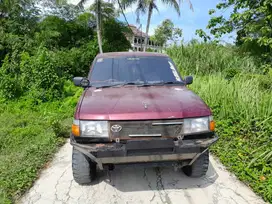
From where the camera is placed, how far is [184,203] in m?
2.51

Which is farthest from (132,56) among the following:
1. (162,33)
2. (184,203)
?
(162,33)

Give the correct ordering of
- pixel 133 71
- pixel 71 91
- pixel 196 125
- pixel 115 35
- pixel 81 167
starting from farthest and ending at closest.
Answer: pixel 115 35 < pixel 71 91 < pixel 133 71 < pixel 81 167 < pixel 196 125

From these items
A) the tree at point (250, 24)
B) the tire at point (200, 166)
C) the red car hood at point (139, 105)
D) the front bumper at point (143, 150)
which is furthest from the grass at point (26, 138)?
the tree at point (250, 24)

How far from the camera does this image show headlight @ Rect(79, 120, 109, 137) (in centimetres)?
227

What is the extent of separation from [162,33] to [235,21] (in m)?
28.3

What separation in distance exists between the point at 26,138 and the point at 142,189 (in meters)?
2.62

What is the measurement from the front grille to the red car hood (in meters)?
0.05

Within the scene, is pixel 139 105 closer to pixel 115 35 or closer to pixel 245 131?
pixel 245 131

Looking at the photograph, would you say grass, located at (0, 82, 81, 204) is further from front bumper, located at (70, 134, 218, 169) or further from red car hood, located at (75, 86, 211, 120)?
red car hood, located at (75, 86, 211, 120)

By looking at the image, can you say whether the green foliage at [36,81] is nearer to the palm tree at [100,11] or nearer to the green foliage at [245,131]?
the palm tree at [100,11]

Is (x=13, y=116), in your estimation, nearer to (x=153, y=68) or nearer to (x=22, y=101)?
(x=22, y=101)

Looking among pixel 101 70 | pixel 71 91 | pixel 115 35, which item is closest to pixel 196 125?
pixel 101 70

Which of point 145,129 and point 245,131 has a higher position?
point 145,129

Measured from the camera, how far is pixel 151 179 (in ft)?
9.71
